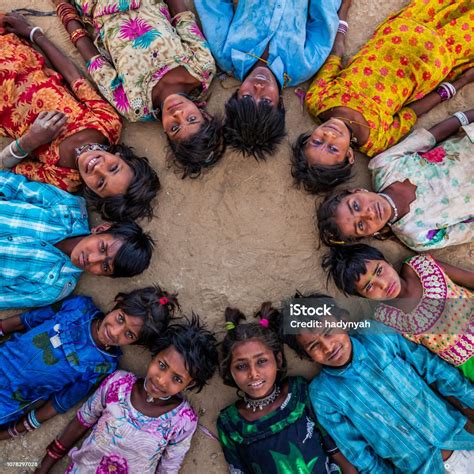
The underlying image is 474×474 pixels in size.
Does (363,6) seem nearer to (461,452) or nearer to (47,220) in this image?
(47,220)

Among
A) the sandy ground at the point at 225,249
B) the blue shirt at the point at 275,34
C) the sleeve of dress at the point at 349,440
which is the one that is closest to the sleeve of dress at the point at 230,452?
the sandy ground at the point at 225,249

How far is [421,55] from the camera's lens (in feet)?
9.21

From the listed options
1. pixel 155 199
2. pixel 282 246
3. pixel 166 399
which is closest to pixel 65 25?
pixel 155 199

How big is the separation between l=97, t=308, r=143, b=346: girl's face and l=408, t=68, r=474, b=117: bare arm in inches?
83.5

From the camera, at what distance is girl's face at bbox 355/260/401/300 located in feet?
8.79

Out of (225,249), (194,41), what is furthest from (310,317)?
(194,41)

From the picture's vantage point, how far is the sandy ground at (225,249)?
299 centimetres

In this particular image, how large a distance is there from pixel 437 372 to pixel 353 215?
1.04 m

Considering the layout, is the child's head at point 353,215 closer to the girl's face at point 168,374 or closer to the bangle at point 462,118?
the bangle at point 462,118

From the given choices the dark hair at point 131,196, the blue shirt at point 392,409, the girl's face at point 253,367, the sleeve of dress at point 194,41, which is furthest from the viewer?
the sleeve of dress at point 194,41

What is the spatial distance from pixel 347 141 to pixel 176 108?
0.99 m

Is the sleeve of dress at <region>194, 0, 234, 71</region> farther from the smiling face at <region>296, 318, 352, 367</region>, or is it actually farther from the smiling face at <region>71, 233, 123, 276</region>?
the smiling face at <region>296, 318, 352, 367</region>

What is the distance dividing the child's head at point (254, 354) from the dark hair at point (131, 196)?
844 mm

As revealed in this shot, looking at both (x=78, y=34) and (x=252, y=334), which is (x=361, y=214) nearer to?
(x=252, y=334)
